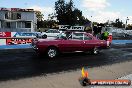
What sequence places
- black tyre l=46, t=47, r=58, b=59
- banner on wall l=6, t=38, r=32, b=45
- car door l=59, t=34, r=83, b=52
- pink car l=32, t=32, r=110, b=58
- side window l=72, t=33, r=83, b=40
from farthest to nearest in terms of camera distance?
1. banner on wall l=6, t=38, r=32, b=45
2. side window l=72, t=33, r=83, b=40
3. car door l=59, t=34, r=83, b=52
4. black tyre l=46, t=47, r=58, b=59
5. pink car l=32, t=32, r=110, b=58

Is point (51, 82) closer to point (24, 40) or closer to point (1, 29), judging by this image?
point (24, 40)

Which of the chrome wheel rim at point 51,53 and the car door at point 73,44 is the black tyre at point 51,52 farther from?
the car door at point 73,44

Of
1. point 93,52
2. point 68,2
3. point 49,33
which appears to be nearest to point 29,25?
point 49,33

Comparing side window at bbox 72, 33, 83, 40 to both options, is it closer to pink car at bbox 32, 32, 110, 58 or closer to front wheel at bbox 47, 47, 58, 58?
pink car at bbox 32, 32, 110, 58

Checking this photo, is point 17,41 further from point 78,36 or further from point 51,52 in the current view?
point 51,52

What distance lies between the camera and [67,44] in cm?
1531

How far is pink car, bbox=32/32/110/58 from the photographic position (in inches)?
570

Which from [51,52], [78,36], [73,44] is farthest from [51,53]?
[78,36]

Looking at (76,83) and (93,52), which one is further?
(93,52)

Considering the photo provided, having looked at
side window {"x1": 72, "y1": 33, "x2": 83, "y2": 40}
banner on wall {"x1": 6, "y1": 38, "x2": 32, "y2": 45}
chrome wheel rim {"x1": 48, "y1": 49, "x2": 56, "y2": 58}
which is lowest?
chrome wheel rim {"x1": 48, "y1": 49, "x2": 56, "y2": 58}

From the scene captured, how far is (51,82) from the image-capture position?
28.8 feet

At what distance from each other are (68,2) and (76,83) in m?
83.6

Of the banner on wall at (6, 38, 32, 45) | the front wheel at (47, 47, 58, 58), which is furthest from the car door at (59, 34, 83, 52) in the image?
the banner on wall at (6, 38, 32, 45)

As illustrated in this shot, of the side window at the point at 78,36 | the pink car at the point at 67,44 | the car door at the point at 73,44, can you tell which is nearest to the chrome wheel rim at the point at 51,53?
the pink car at the point at 67,44
